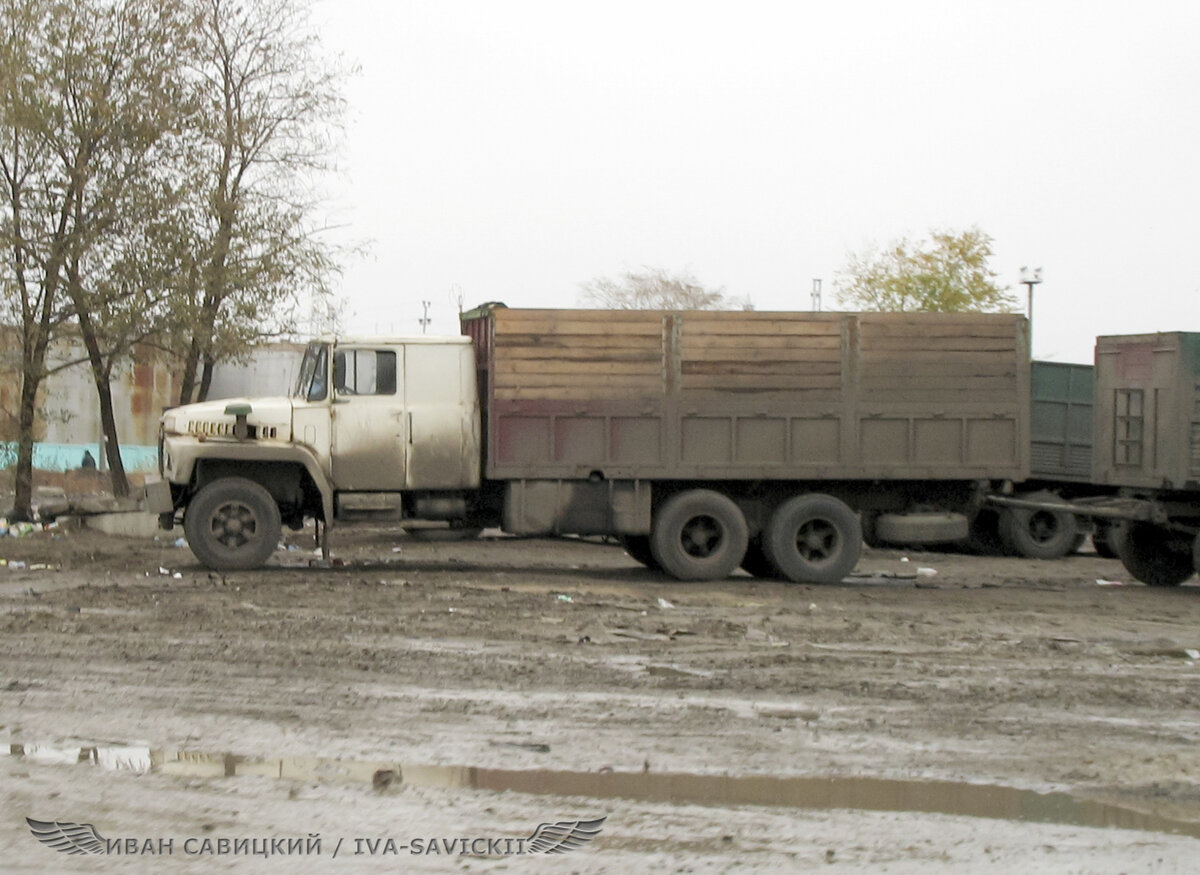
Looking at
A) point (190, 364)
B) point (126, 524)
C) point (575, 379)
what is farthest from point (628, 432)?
point (190, 364)

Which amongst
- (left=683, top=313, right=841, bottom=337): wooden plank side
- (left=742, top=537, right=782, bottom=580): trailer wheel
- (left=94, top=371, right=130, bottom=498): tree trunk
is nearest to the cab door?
(left=683, top=313, right=841, bottom=337): wooden plank side

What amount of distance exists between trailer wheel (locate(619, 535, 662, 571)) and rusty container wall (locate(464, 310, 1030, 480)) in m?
1.48

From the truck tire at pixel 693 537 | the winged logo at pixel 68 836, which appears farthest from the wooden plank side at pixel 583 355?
the winged logo at pixel 68 836

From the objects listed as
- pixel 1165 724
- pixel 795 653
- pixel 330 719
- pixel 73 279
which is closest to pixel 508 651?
pixel 795 653

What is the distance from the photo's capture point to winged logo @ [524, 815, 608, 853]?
208 inches

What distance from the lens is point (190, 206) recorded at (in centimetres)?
2139

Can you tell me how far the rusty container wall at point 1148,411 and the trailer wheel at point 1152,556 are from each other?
2.10 ft

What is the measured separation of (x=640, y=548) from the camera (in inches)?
649

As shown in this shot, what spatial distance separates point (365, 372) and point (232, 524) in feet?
6.88

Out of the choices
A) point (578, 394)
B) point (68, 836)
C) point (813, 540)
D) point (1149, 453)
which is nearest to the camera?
point (68, 836)

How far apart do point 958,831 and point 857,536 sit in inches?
393

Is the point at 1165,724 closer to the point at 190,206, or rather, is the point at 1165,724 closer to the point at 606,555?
the point at 606,555

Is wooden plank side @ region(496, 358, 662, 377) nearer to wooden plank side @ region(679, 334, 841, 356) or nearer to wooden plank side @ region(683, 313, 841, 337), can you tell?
wooden plank side @ region(679, 334, 841, 356)

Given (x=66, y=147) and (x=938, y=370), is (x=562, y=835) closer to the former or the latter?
(x=938, y=370)
